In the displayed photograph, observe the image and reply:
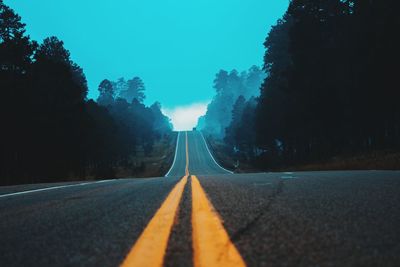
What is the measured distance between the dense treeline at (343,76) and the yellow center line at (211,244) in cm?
2511

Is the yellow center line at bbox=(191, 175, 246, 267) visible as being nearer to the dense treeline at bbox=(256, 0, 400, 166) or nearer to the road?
the road

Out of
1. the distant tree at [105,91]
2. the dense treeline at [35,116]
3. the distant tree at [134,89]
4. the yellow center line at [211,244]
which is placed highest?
the distant tree at [134,89]

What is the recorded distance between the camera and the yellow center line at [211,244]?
6.08 feet

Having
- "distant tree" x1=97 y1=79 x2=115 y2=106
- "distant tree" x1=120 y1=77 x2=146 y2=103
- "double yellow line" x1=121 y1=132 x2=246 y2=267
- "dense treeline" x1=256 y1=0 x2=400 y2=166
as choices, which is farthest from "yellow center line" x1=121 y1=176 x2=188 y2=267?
"distant tree" x1=120 y1=77 x2=146 y2=103

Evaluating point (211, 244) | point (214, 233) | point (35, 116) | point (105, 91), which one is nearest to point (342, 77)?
point (35, 116)

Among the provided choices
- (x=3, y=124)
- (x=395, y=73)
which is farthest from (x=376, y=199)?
(x=3, y=124)

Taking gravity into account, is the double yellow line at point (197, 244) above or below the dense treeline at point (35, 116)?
below

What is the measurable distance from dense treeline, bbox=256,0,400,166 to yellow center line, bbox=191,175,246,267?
25.1 metres

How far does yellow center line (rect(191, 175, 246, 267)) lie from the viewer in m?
1.85

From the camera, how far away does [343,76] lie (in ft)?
97.9

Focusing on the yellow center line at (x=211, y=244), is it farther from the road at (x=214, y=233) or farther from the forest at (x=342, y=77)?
the forest at (x=342, y=77)

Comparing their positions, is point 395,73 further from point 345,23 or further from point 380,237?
point 380,237

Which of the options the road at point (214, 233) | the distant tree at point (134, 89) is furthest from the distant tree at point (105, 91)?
the road at point (214, 233)

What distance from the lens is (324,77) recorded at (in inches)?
1256
